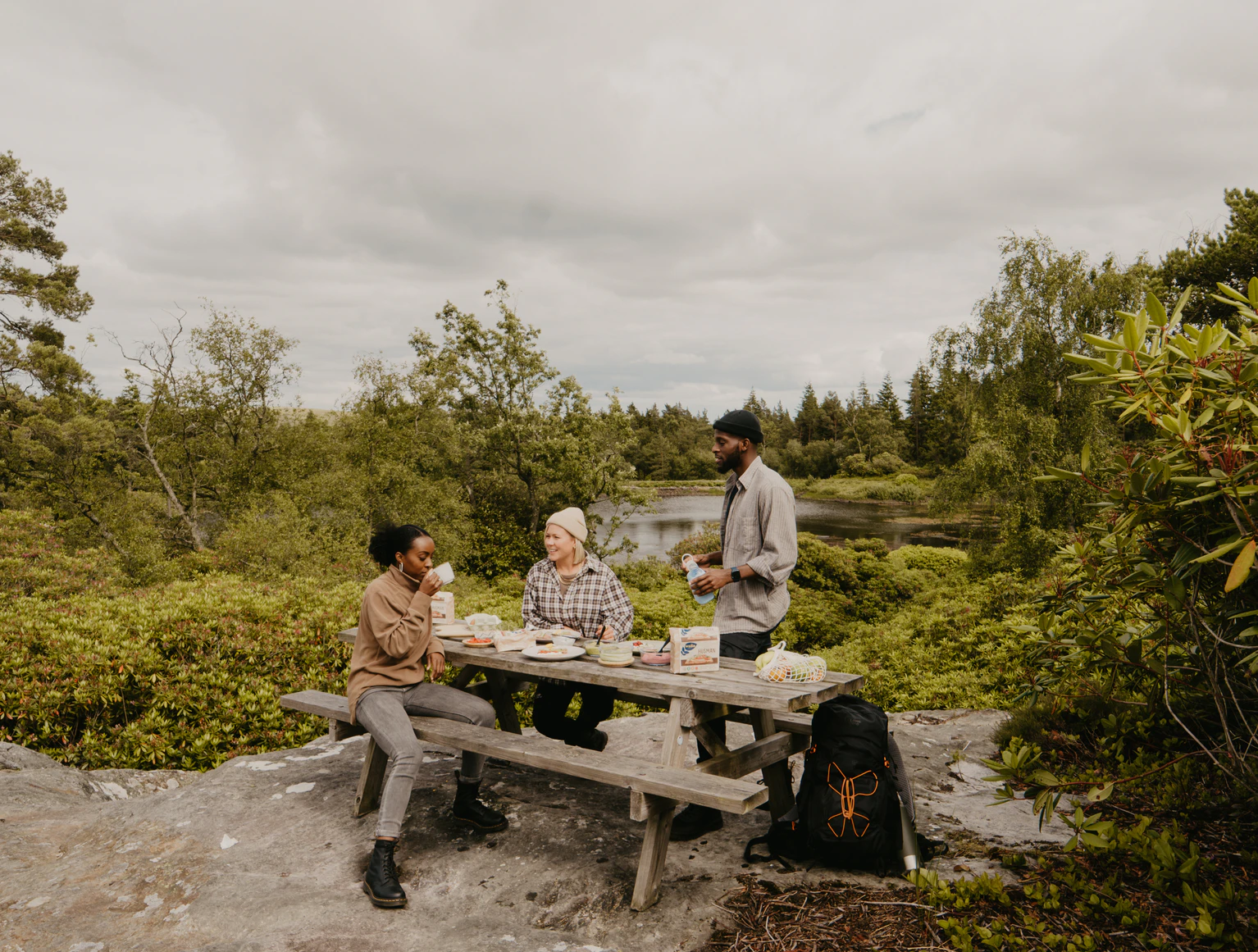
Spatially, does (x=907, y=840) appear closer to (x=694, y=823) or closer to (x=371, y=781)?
(x=694, y=823)

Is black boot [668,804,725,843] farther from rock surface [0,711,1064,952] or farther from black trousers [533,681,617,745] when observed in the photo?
black trousers [533,681,617,745]

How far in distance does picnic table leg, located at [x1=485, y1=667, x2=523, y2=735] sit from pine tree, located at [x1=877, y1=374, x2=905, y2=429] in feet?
273

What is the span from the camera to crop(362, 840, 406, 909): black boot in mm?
3207

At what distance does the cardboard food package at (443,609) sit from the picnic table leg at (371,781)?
87 centimetres

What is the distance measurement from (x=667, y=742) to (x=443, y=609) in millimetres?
1919

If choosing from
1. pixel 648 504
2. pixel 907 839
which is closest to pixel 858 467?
pixel 648 504

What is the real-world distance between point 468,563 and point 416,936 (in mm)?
21244

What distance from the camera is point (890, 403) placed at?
90.2m

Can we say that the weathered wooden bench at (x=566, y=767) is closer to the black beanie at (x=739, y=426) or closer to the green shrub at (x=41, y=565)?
the black beanie at (x=739, y=426)

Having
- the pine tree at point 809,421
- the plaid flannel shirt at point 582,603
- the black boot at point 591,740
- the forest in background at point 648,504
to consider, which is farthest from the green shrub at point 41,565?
the pine tree at point 809,421

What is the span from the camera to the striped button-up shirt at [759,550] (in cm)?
400

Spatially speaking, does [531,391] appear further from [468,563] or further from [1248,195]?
[1248,195]

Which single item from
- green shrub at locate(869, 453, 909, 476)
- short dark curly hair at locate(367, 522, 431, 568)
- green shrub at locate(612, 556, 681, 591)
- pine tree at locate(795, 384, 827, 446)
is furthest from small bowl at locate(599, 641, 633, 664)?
pine tree at locate(795, 384, 827, 446)

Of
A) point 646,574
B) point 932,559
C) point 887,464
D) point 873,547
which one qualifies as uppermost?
point 887,464
